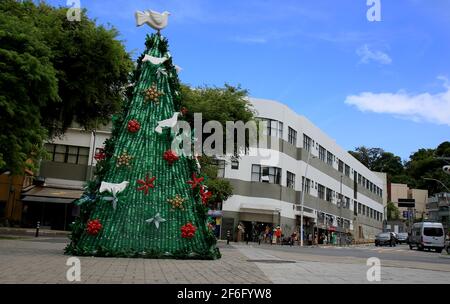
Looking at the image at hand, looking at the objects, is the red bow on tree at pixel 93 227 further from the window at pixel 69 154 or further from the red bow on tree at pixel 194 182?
the window at pixel 69 154

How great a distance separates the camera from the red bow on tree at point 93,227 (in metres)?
13.7

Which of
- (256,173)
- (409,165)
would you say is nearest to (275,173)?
(256,173)

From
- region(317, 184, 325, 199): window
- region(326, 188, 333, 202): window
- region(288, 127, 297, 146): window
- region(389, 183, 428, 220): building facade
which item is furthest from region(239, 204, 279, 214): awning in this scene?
region(389, 183, 428, 220): building facade

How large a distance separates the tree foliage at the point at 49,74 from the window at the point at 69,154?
1647cm

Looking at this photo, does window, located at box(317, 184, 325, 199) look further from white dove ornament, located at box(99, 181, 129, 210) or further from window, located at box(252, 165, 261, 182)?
white dove ornament, located at box(99, 181, 129, 210)

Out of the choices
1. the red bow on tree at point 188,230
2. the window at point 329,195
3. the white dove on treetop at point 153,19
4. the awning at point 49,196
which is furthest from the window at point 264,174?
the red bow on tree at point 188,230

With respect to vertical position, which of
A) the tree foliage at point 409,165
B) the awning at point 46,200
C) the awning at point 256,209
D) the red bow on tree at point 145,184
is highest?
the tree foliage at point 409,165

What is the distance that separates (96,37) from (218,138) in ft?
30.3

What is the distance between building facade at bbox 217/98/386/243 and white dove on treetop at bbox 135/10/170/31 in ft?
97.7

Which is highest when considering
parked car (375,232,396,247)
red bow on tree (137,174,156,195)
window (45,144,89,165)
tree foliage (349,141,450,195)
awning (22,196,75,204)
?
tree foliage (349,141,450,195)

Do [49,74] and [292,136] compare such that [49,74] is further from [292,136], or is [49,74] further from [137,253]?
[292,136]

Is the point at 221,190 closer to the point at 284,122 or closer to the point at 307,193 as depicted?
the point at 284,122

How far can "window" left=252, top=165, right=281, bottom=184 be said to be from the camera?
51.1 metres

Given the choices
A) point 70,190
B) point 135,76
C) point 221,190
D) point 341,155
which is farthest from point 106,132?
point 341,155
